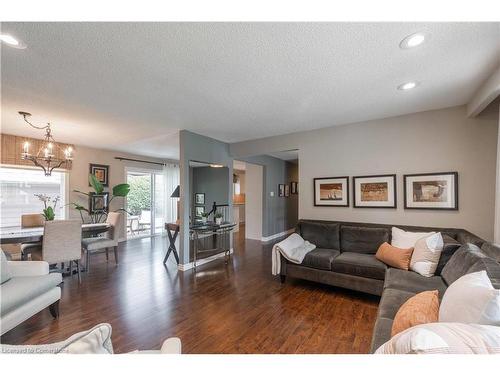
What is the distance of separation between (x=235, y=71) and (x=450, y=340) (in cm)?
222

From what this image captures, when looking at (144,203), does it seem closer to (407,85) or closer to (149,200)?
(149,200)

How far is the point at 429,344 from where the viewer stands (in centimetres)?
70

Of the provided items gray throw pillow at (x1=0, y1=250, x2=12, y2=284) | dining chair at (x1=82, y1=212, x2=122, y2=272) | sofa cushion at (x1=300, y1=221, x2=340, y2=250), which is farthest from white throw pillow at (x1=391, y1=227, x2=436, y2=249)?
dining chair at (x1=82, y1=212, x2=122, y2=272)

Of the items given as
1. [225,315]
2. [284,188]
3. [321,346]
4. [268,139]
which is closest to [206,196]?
[268,139]

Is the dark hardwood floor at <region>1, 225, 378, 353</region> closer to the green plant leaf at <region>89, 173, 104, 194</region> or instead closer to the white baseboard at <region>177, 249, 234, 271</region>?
the white baseboard at <region>177, 249, 234, 271</region>

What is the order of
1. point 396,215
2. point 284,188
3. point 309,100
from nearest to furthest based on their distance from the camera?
1. point 309,100
2. point 396,215
3. point 284,188

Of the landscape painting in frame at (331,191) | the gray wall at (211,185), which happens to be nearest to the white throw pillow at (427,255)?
the landscape painting in frame at (331,191)

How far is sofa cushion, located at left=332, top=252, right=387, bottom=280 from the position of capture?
2529 mm

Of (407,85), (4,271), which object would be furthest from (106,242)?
(407,85)

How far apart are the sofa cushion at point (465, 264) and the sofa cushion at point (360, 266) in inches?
23.3

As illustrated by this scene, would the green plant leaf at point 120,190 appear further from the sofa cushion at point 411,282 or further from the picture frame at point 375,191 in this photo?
the sofa cushion at point 411,282
